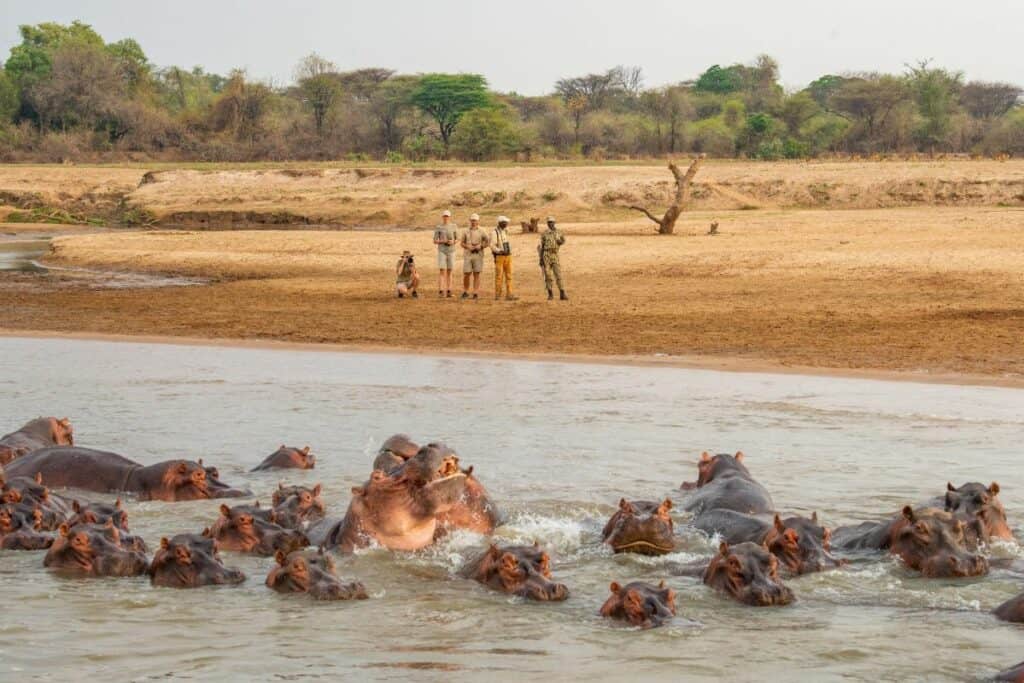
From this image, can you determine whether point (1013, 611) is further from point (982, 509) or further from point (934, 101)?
point (934, 101)

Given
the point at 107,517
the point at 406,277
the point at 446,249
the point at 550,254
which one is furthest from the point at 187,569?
the point at 446,249

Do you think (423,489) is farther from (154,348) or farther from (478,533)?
(154,348)

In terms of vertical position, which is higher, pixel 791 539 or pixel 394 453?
pixel 394 453

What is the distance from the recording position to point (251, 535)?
8.34 m

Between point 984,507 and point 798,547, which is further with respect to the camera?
point 984,507

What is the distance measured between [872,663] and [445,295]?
1602cm

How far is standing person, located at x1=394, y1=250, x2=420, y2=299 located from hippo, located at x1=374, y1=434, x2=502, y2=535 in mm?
13053

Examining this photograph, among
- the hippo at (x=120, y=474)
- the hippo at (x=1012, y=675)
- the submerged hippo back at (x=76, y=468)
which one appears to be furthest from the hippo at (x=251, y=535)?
the hippo at (x=1012, y=675)

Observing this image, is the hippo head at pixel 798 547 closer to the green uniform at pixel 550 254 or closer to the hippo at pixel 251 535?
the hippo at pixel 251 535

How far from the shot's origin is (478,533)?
8547 millimetres

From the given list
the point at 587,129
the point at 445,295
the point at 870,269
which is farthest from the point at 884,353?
the point at 587,129

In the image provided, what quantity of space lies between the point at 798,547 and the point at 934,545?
0.72m

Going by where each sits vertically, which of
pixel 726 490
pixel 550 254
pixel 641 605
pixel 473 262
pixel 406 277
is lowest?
pixel 641 605

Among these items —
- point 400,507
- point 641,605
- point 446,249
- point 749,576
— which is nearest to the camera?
point 641,605
